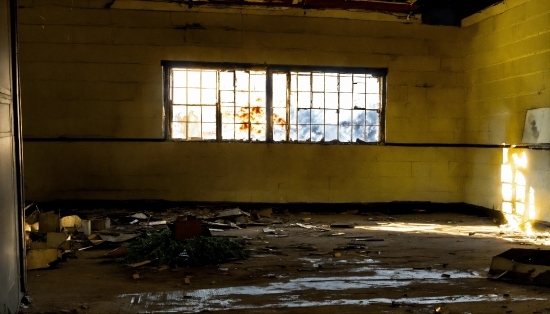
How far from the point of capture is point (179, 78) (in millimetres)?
7742

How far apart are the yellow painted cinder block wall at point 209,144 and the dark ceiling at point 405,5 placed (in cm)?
17

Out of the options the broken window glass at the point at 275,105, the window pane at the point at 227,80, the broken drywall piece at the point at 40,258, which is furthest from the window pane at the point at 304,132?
the broken drywall piece at the point at 40,258

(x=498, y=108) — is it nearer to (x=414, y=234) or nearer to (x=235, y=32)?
(x=414, y=234)

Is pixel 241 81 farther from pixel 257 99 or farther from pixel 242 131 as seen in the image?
pixel 242 131

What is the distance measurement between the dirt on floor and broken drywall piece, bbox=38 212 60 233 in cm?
64

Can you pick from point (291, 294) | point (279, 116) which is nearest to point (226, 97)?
point (279, 116)

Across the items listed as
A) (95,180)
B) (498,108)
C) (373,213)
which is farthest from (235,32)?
(498,108)

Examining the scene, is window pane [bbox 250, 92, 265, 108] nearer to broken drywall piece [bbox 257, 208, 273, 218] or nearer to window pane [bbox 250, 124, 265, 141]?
window pane [bbox 250, 124, 265, 141]

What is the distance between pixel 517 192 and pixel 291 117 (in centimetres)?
357

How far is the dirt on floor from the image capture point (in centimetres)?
323

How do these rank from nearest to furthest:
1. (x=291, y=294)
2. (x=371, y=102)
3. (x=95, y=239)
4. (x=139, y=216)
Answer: (x=291, y=294), (x=95, y=239), (x=139, y=216), (x=371, y=102)

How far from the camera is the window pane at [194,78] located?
7734 millimetres

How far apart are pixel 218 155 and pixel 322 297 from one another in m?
4.62

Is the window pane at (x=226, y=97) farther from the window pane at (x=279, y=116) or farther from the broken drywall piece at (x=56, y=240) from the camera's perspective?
the broken drywall piece at (x=56, y=240)
